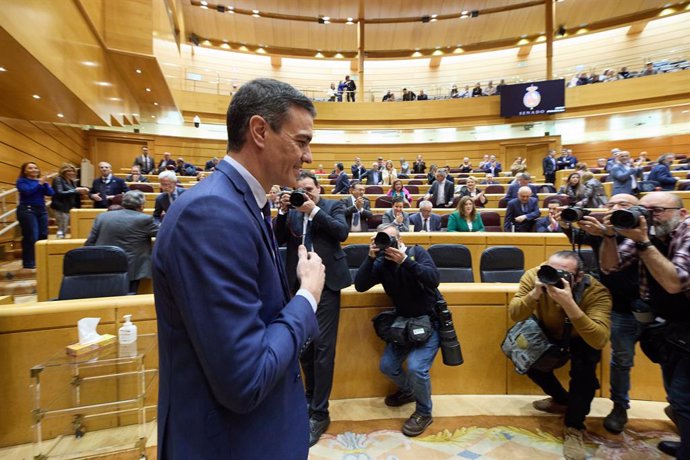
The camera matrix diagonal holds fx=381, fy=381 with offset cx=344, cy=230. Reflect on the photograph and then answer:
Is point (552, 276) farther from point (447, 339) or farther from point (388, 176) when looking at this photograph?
point (388, 176)

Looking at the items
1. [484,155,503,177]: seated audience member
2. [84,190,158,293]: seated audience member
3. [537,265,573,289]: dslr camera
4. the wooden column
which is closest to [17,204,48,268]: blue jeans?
[84,190,158,293]: seated audience member

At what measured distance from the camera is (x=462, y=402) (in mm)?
2619

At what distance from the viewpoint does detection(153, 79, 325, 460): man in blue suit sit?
2.18 ft

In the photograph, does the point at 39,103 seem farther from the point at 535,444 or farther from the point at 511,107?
the point at 511,107

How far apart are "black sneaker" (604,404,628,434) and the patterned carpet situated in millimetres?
34

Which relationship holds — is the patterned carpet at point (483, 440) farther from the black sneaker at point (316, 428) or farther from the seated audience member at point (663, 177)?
the seated audience member at point (663, 177)

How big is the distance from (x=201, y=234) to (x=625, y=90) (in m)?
15.8

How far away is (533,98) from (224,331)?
15.3 m

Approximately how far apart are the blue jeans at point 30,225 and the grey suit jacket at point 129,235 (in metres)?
2.25

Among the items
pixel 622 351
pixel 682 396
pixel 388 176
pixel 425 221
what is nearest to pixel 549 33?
pixel 388 176

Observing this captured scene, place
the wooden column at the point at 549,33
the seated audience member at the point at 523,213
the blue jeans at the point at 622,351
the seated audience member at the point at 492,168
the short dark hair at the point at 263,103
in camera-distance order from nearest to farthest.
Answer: the short dark hair at the point at 263,103, the blue jeans at the point at 622,351, the seated audience member at the point at 523,213, the seated audience member at the point at 492,168, the wooden column at the point at 549,33

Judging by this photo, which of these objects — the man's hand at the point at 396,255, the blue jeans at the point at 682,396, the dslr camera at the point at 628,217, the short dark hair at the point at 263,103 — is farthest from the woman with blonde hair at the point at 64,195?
the blue jeans at the point at 682,396

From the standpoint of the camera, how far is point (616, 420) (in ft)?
7.45

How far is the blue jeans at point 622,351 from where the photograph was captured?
7.45 feet
